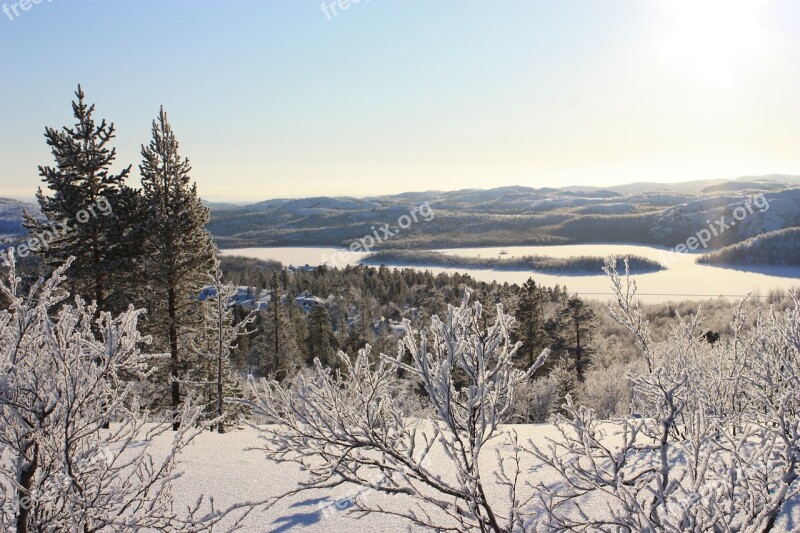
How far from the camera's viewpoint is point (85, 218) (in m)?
13.9

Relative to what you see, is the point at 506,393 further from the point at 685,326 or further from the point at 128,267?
the point at 128,267

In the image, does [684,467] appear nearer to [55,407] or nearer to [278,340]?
[55,407]

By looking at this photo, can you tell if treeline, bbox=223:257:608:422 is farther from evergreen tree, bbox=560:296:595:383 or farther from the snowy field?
the snowy field

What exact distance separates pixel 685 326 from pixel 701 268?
121m

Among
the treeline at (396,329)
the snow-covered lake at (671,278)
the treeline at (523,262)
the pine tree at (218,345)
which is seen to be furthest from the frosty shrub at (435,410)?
the treeline at (523,262)

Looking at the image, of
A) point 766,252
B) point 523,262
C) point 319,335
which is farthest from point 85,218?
point 766,252

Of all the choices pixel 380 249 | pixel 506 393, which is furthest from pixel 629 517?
pixel 380 249

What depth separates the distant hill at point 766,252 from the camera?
343 ft

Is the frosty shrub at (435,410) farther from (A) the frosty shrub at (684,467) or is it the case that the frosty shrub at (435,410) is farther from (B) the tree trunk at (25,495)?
(B) the tree trunk at (25,495)

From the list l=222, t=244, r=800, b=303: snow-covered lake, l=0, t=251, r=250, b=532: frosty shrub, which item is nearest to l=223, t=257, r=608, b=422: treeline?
l=0, t=251, r=250, b=532: frosty shrub

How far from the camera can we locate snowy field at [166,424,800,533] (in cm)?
598

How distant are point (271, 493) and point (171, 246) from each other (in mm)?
10979

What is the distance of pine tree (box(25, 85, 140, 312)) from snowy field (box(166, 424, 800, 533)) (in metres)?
7.16

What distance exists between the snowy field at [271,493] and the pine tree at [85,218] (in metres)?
7.16
